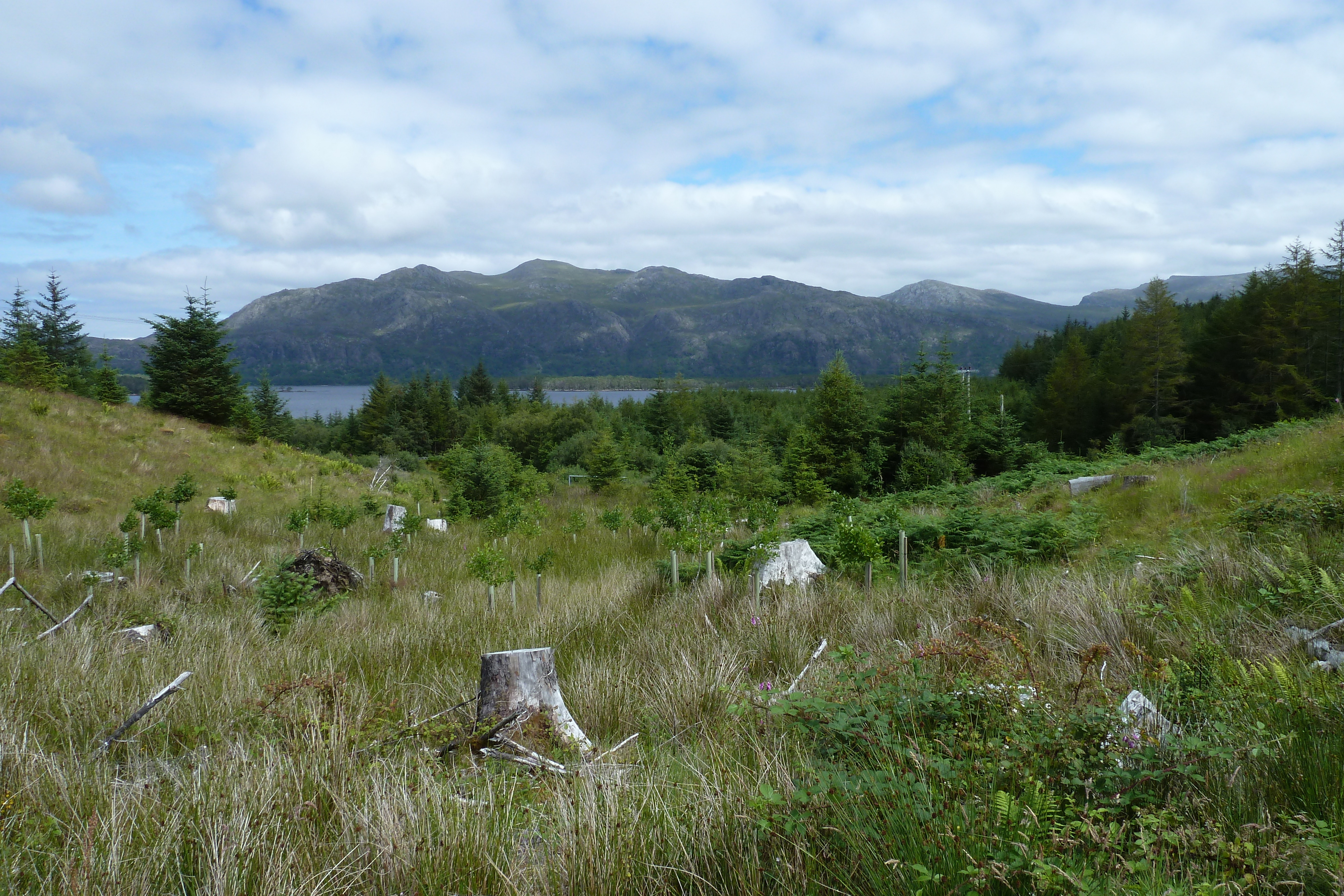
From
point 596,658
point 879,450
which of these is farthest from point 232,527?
point 879,450

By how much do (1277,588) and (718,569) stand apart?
16.1 feet

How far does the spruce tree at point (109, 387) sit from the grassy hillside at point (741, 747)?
2409 centimetres

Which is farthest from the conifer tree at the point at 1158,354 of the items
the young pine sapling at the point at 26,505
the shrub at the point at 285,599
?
the young pine sapling at the point at 26,505

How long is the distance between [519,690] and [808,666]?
64.0 inches

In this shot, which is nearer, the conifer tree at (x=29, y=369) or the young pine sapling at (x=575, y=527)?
the young pine sapling at (x=575, y=527)

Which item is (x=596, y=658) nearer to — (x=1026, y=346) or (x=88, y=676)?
(x=88, y=676)

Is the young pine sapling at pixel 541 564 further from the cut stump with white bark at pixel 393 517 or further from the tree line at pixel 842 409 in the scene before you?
the tree line at pixel 842 409

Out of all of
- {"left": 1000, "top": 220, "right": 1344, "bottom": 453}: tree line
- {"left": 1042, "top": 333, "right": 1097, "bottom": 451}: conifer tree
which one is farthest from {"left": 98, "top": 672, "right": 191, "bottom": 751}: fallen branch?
{"left": 1042, "top": 333, "right": 1097, "bottom": 451}: conifer tree

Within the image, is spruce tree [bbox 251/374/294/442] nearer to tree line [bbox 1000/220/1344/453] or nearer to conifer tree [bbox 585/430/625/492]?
conifer tree [bbox 585/430/625/492]

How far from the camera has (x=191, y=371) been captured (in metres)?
24.0

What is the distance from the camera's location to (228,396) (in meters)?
24.6

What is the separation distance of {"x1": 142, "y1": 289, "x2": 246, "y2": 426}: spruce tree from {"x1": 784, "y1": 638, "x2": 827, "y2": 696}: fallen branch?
25438 mm

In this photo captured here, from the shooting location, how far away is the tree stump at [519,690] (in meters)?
3.60

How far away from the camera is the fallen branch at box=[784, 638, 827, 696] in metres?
3.33
